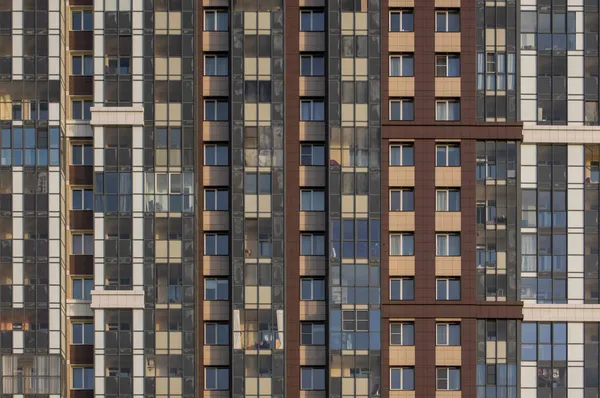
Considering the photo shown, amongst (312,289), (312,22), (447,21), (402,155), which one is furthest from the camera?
(447,21)

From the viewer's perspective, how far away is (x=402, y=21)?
283 ft

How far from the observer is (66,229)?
278 feet

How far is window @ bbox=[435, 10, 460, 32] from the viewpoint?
3381 inches

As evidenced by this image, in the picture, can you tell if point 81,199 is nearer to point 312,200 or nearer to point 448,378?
point 312,200

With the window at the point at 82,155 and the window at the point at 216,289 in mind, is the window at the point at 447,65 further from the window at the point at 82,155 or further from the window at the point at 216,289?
the window at the point at 82,155

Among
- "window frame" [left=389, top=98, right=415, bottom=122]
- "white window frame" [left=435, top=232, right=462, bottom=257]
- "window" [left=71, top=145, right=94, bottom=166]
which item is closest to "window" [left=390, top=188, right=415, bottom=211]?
"white window frame" [left=435, top=232, right=462, bottom=257]

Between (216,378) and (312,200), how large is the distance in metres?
13.9

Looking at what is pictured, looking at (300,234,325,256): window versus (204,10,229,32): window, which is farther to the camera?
(204,10,229,32): window

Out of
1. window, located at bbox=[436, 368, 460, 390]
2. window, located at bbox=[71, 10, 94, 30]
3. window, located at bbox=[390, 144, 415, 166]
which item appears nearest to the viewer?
window, located at bbox=[436, 368, 460, 390]

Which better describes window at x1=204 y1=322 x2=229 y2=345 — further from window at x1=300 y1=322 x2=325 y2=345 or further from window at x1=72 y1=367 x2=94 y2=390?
window at x1=72 y1=367 x2=94 y2=390

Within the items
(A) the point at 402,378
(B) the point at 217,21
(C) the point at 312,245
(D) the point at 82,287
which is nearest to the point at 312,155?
(C) the point at 312,245

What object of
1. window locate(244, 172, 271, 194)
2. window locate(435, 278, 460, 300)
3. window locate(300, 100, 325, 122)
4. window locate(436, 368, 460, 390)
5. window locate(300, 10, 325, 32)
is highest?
window locate(300, 10, 325, 32)

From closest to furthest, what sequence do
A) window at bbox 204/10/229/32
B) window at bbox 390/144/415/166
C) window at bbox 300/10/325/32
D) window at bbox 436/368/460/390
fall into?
window at bbox 436/368/460/390 < window at bbox 390/144/415/166 < window at bbox 300/10/325/32 < window at bbox 204/10/229/32

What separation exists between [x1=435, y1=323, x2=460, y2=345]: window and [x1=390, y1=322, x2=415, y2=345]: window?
5.81 ft
